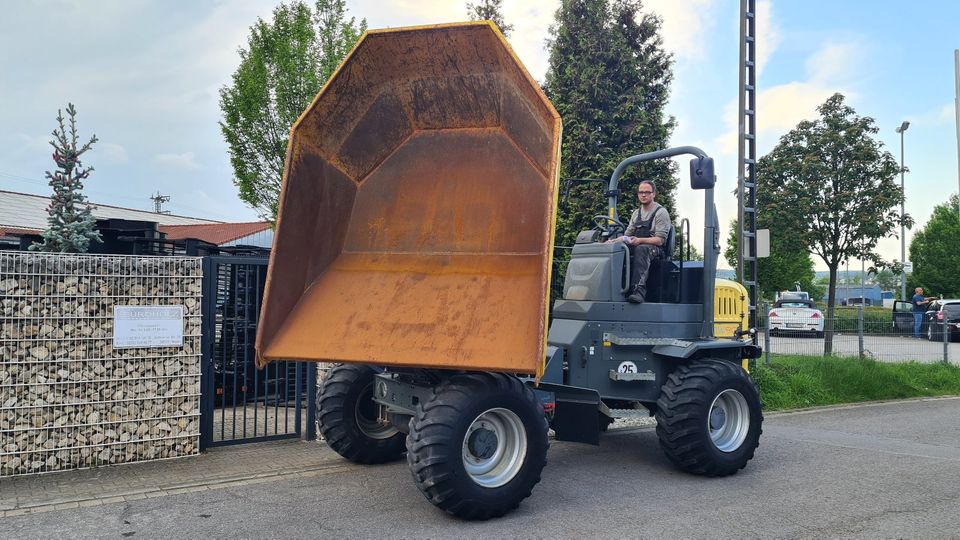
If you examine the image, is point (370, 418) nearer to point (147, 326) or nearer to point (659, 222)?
point (147, 326)

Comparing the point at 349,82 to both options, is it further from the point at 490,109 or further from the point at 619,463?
the point at 619,463

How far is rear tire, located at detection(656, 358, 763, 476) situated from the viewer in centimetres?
632

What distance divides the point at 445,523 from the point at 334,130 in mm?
3084

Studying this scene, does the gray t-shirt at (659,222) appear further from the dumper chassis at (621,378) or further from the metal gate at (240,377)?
the metal gate at (240,377)

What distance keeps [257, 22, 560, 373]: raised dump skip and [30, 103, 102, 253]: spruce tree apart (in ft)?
13.6

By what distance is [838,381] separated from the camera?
11844 mm

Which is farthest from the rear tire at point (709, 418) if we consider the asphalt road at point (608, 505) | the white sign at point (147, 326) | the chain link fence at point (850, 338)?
the chain link fence at point (850, 338)

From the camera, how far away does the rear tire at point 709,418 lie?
6324mm

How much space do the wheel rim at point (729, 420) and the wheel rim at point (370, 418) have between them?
9.68 ft

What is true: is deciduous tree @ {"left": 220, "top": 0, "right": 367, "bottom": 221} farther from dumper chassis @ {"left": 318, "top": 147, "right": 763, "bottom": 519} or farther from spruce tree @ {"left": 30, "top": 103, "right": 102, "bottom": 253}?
dumper chassis @ {"left": 318, "top": 147, "right": 763, "bottom": 519}

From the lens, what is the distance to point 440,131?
599 centimetres

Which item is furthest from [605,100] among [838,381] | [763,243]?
[838,381]

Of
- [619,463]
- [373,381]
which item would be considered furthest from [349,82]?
[619,463]

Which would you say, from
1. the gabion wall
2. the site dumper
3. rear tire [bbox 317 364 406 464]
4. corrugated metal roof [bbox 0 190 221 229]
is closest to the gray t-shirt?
the site dumper
